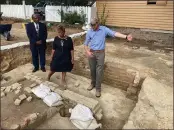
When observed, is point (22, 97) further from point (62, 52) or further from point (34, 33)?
point (34, 33)

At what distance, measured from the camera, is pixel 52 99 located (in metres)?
4.12

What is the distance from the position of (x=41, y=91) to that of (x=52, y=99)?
1.43 ft

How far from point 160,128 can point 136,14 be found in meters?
7.81

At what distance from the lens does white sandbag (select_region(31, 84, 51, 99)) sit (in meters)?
4.30

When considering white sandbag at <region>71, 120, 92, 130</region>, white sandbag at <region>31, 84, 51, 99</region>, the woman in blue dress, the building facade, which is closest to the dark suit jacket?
the woman in blue dress

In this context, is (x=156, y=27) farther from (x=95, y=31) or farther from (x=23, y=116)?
(x=23, y=116)

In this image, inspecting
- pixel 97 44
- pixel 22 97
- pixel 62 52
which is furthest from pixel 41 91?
pixel 97 44

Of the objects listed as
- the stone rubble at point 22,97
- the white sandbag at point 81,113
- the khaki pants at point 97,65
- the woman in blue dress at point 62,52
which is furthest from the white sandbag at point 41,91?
the khaki pants at point 97,65

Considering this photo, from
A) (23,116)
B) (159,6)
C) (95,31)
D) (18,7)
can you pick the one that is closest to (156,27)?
(159,6)

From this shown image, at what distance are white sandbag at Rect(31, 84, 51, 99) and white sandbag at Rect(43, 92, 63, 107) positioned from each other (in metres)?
0.12

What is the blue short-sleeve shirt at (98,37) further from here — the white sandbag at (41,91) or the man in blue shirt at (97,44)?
the white sandbag at (41,91)

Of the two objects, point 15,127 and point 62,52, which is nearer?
point 15,127

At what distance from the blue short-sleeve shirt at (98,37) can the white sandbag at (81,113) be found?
134 cm

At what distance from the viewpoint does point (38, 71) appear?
19.2 ft
